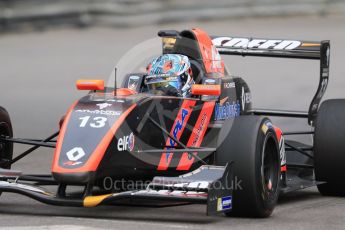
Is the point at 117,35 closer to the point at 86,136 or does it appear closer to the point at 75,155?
the point at 86,136

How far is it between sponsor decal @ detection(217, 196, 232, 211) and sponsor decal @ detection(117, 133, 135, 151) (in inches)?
37.3

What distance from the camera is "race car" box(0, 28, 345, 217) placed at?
854 centimetres

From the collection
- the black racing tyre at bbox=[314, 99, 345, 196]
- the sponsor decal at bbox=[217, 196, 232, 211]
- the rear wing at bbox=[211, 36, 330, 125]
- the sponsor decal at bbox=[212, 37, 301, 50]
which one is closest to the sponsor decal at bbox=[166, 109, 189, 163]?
the sponsor decal at bbox=[217, 196, 232, 211]

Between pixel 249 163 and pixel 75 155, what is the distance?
4.77 ft

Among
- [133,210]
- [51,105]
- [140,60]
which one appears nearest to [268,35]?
[51,105]

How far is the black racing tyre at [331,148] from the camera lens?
33.2 ft

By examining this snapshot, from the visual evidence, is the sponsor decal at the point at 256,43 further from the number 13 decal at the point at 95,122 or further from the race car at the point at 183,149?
the number 13 decal at the point at 95,122

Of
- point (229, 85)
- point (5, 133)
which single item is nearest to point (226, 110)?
point (229, 85)

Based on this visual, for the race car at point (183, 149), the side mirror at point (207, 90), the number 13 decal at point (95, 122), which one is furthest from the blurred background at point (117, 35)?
the number 13 decal at point (95, 122)

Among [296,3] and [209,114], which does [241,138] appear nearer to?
[209,114]

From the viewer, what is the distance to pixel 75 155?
8.59 metres

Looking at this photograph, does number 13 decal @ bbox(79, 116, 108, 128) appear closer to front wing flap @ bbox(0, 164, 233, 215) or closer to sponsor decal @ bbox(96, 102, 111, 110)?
sponsor decal @ bbox(96, 102, 111, 110)

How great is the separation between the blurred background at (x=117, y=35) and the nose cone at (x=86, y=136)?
6.64m

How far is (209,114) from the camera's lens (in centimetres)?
994
